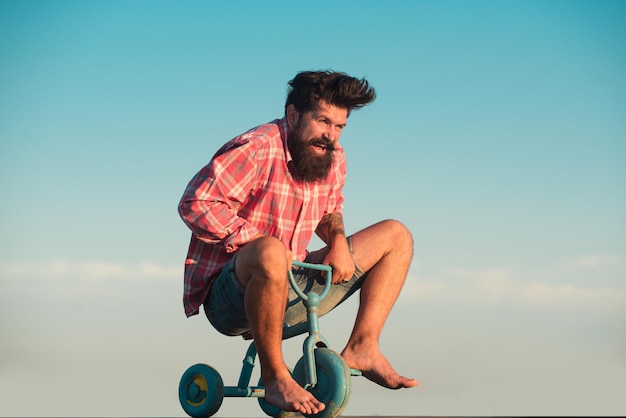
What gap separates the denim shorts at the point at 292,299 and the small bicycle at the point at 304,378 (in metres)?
0.13

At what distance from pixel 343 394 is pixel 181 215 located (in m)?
1.31

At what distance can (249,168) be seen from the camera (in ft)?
15.9

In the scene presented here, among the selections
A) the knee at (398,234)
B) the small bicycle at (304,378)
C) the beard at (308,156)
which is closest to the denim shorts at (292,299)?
the small bicycle at (304,378)

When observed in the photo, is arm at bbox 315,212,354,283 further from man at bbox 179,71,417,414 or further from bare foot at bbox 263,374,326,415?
bare foot at bbox 263,374,326,415

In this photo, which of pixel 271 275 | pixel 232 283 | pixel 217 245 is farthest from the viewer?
pixel 217 245

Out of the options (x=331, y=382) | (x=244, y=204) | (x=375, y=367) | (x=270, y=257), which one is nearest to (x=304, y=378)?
(x=331, y=382)

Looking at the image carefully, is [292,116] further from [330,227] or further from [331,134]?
[330,227]

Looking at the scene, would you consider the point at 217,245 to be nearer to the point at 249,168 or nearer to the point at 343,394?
the point at 249,168

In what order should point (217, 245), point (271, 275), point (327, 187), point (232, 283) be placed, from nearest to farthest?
point (271, 275), point (232, 283), point (217, 245), point (327, 187)

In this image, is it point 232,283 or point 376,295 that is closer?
point 232,283

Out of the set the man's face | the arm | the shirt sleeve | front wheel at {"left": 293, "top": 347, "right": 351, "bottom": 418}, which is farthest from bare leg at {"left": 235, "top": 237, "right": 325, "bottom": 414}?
the man's face

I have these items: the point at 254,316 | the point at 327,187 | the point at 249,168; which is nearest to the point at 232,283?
the point at 254,316

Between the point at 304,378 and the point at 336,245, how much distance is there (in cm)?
84

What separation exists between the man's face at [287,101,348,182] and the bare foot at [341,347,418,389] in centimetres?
106
